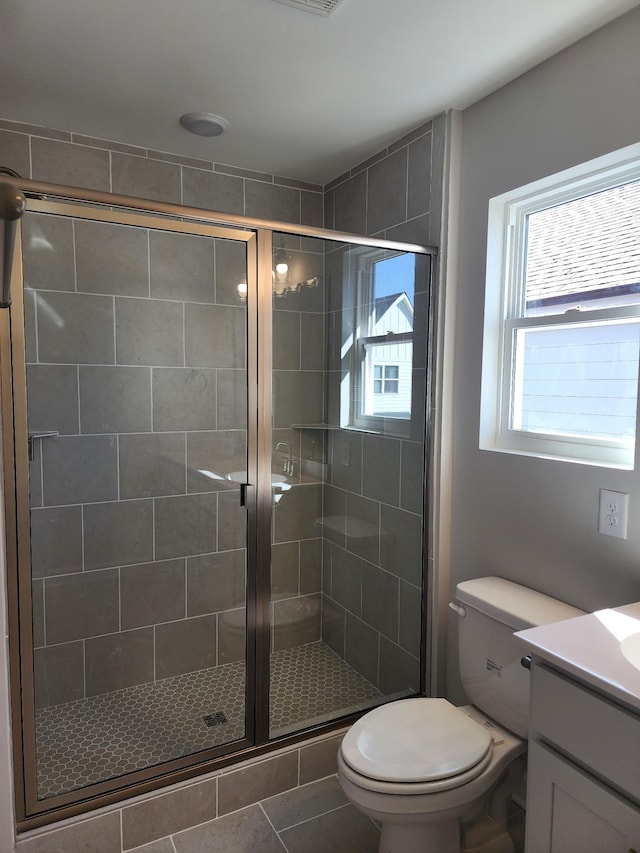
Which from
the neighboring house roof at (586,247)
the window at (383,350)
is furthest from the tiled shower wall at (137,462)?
the neighboring house roof at (586,247)

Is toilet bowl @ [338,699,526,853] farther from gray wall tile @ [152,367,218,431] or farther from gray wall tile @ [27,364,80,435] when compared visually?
gray wall tile @ [27,364,80,435]

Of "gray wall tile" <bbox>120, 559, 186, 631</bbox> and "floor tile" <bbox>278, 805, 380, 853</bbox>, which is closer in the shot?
"floor tile" <bbox>278, 805, 380, 853</bbox>

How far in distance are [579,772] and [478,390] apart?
4.14 ft

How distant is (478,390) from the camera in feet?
6.82

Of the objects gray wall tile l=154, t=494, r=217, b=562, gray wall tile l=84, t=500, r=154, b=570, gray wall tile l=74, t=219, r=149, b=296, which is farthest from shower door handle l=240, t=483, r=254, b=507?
gray wall tile l=74, t=219, r=149, b=296

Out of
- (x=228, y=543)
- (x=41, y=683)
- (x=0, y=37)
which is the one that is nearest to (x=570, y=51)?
(x=0, y=37)

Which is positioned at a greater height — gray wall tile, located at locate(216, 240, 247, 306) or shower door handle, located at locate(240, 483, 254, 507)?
gray wall tile, located at locate(216, 240, 247, 306)

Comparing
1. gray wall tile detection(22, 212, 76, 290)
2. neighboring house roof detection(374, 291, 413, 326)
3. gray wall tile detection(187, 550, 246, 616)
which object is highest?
gray wall tile detection(22, 212, 76, 290)

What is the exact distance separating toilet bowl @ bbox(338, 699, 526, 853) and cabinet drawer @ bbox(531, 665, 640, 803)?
35 centimetres

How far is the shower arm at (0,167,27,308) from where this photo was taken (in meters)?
0.61

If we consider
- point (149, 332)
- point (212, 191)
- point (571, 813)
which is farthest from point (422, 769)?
point (212, 191)

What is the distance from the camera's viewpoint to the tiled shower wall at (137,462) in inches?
77.2

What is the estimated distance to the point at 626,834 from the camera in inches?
41.3

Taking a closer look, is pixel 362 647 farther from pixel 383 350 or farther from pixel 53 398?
pixel 53 398
